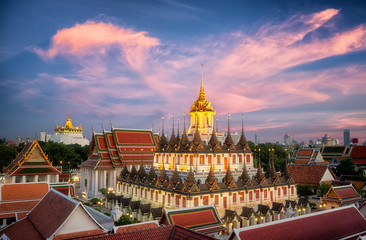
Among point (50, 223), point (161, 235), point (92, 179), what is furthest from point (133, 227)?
point (92, 179)

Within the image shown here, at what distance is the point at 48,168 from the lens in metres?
38.0

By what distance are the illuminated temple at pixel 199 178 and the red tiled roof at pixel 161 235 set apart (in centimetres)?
1390

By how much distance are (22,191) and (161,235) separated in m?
15.8

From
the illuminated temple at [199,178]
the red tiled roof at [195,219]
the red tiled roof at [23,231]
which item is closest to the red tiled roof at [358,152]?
the illuminated temple at [199,178]

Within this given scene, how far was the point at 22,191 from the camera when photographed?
23.7m

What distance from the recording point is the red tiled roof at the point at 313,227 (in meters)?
13.7

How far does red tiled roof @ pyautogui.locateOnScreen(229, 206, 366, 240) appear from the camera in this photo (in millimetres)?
13719

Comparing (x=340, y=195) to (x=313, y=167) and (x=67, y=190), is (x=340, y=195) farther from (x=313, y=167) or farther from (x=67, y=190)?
(x=67, y=190)

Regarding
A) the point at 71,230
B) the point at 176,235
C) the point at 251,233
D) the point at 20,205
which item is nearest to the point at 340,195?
the point at 251,233

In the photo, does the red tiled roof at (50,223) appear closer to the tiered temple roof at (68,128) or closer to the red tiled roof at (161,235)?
the red tiled roof at (161,235)

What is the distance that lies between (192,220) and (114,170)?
28.1 metres

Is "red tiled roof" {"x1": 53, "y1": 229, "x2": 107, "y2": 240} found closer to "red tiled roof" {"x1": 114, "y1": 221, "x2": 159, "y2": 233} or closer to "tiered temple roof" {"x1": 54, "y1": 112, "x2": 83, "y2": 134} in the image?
"red tiled roof" {"x1": 114, "y1": 221, "x2": 159, "y2": 233}

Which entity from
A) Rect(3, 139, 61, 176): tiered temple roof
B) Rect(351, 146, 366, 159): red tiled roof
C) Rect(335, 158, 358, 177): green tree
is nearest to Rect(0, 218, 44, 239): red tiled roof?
Rect(3, 139, 61, 176): tiered temple roof

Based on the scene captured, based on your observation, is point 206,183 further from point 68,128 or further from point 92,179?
point 68,128
